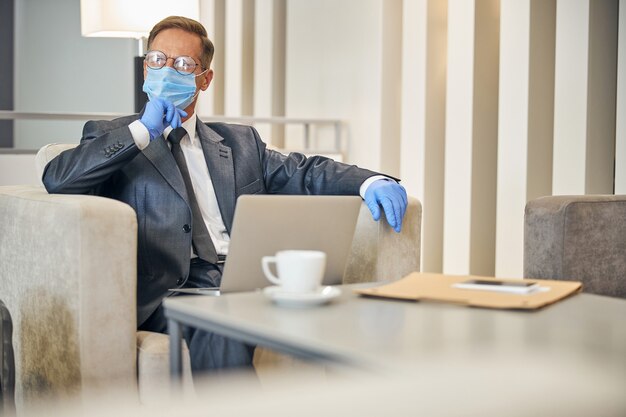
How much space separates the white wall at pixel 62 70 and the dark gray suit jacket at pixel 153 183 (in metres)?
5.60

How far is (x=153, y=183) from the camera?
203 centimetres

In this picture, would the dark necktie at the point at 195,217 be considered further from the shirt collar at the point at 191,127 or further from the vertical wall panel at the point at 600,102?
the vertical wall panel at the point at 600,102

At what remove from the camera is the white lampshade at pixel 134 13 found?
3.94 meters

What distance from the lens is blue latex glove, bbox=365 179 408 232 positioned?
6.73ft

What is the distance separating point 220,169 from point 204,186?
2.3 inches

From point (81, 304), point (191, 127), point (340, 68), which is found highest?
point (340, 68)

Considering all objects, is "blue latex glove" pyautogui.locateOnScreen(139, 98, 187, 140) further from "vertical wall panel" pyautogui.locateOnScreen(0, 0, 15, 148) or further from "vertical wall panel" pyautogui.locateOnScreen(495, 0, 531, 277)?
"vertical wall panel" pyautogui.locateOnScreen(0, 0, 15, 148)

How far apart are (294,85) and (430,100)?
121cm

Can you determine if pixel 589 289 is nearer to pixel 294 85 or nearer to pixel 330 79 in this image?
pixel 330 79

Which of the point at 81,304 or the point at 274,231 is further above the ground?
the point at 274,231

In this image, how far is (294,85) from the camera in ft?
16.5

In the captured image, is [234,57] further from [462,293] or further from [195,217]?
[462,293]

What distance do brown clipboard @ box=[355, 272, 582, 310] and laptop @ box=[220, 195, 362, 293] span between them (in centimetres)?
18

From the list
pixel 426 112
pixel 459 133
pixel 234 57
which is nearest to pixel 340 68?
pixel 426 112
